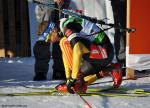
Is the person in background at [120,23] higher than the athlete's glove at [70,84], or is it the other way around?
the person in background at [120,23]

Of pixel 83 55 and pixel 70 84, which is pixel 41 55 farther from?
pixel 70 84

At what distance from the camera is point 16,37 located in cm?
980

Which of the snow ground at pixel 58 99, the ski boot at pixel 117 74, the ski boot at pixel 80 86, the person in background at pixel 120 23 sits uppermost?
the person in background at pixel 120 23

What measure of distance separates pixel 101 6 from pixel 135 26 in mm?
2502

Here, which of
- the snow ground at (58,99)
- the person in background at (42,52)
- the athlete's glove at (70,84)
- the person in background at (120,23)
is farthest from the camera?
the person in background at (120,23)

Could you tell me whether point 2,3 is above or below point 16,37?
above

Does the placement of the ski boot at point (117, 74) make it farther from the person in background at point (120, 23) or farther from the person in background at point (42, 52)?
the person in background at point (42, 52)

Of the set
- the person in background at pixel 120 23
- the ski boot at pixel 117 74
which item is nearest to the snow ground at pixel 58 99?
the ski boot at pixel 117 74

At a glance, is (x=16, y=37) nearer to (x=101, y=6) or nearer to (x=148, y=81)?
(x=101, y=6)

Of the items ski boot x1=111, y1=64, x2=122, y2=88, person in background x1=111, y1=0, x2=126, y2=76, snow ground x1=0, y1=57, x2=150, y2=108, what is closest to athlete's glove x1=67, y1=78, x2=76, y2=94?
snow ground x1=0, y1=57, x2=150, y2=108

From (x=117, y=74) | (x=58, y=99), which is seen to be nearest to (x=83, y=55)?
(x=117, y=74)

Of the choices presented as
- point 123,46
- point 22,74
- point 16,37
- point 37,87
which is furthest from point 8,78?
point 16,37

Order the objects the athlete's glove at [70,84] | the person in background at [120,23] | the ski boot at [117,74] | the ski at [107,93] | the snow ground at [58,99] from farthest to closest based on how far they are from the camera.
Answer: the person in background at [120,23] → the ski boot at [117,74] → the ski at [107,93] → the athlete's glove at [70,84] → the snow ground at [58,99]

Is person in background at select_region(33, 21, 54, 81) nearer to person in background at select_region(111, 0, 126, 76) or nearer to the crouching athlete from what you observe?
person in background at select_region(111, 0, 126, 76)
